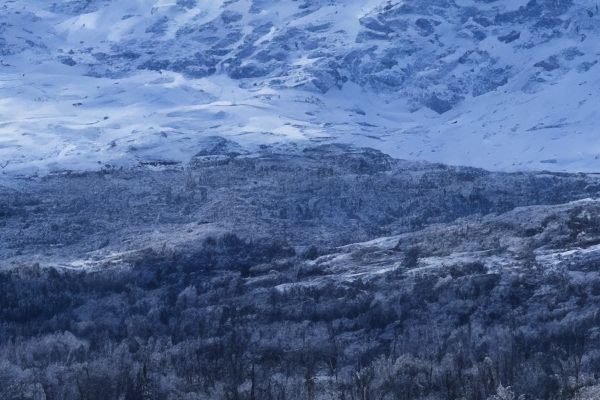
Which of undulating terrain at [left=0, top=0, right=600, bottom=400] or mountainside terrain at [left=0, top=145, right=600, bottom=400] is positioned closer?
mountainside terrain at [left=0, top=145, right=600, bottom=400]

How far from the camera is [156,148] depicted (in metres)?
192

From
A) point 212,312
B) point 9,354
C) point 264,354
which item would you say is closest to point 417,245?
point 212,312

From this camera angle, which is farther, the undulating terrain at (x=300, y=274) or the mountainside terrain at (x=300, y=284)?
the undulating terrain at (x=300, y=274)

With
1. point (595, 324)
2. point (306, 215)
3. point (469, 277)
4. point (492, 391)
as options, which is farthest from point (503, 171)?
point (492, 391)

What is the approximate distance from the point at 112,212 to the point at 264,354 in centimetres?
6716

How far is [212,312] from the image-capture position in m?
95.9

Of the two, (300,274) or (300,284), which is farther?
(300,274)

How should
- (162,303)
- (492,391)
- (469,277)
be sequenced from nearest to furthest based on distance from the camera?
(492,391) < (469,277) < (162,303)

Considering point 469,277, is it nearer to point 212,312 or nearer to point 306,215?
point 212,312

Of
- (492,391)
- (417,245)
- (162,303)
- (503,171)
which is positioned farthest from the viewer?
(503,171)

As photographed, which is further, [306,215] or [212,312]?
[306,215]

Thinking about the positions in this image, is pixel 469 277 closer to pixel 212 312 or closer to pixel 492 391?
pixel 212 312

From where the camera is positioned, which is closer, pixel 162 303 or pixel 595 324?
pixel 595 324

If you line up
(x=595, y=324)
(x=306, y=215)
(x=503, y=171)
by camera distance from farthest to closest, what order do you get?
(x=503, y=171), (x=306, y=215), (x=595, y=324)
